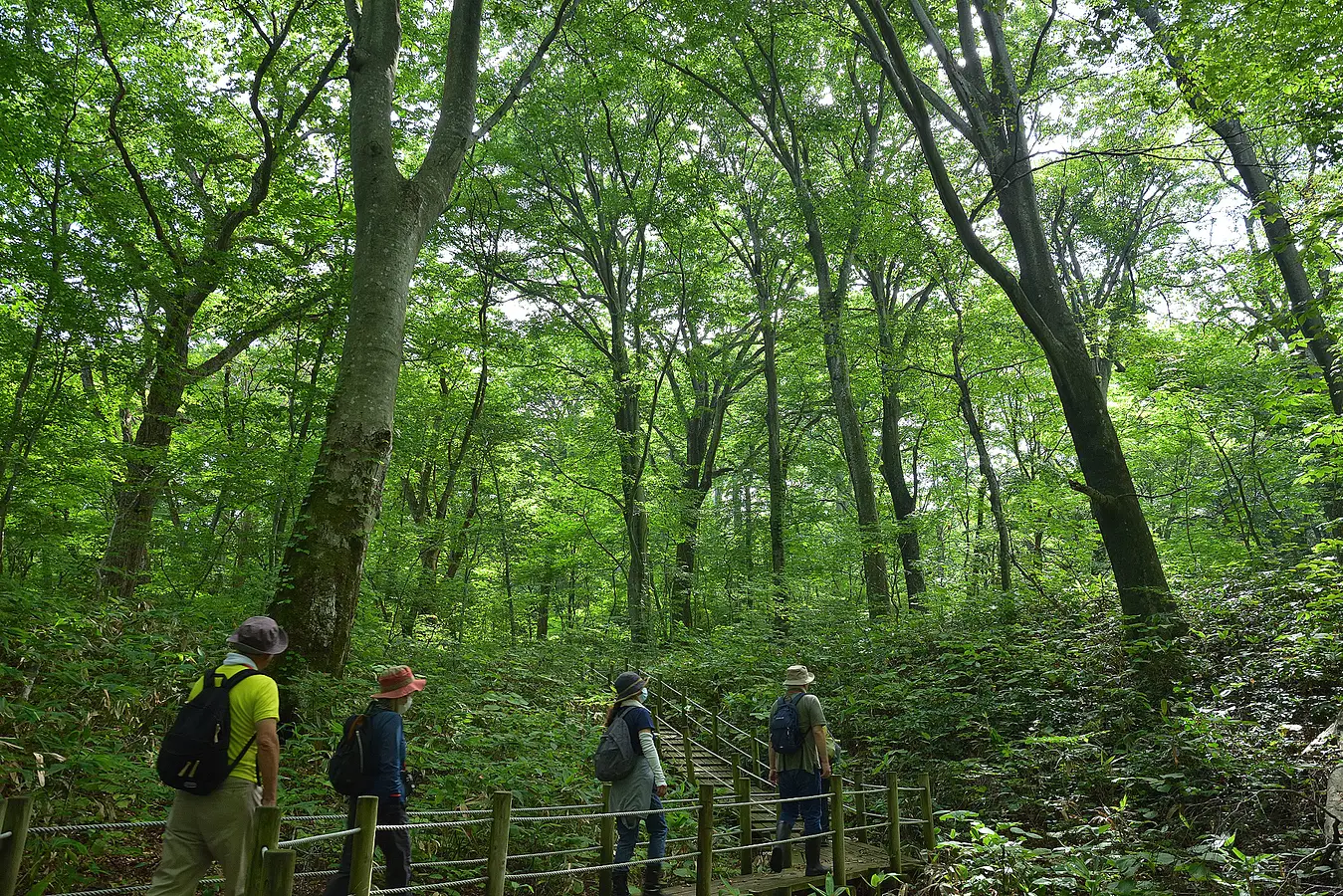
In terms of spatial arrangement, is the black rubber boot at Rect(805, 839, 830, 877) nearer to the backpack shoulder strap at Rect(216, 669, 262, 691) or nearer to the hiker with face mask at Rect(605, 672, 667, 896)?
the hiker with face mask at Rect(605, 672, 667, 896)

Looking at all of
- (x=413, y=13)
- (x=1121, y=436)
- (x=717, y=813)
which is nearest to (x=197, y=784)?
(x=717, y=813)

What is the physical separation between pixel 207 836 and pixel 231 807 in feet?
0.56

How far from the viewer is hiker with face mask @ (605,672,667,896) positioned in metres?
5.53

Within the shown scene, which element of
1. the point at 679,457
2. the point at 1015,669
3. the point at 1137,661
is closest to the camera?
the point at 1137,661

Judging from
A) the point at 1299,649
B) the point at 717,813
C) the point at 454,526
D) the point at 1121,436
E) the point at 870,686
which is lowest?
the point at 717,813

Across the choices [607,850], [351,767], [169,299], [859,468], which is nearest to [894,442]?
[859,468]

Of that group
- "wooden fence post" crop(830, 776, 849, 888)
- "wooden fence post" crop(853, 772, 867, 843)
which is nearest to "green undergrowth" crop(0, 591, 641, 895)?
"wooden fence post" crop(830, 776, 849, 888)

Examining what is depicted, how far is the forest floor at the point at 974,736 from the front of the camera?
5117 mm

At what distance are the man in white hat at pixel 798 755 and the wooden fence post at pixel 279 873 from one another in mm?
4574

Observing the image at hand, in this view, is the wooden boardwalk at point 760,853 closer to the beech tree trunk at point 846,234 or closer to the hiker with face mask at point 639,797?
the hiker with face mask at point 639,797

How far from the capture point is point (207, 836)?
3.64 m

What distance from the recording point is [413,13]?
12.7 meters

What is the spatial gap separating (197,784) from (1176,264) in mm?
23852

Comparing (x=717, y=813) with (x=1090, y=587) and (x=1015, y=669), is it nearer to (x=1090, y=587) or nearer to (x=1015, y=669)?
(x=1015, y=669)
